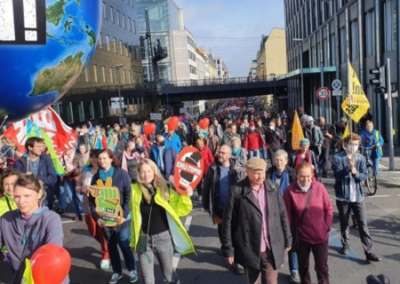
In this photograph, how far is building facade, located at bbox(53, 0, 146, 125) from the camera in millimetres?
25875

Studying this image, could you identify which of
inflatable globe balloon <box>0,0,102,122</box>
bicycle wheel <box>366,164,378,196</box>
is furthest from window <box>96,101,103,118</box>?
inflatable globe balloon <box>0,0,102,122</box>

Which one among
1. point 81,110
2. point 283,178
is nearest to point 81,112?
point 81,110

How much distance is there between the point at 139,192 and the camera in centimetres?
416

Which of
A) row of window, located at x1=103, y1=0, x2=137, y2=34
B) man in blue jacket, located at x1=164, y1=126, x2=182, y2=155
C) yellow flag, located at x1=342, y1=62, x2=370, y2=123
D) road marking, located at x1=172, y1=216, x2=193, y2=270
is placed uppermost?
row of window, located at x1=103, y1=0, x2=137, y2=34

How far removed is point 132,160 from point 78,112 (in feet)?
59.7

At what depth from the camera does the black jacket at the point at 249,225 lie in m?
3.76

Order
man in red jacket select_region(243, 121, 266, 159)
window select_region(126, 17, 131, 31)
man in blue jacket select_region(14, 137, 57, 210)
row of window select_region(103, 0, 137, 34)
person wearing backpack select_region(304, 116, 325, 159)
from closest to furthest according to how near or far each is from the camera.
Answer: man in blue jacket select_region(14, 137, 57, 210)
person wearing backpack select_region(304, 116, 325, 159)
man in red jacket select_region(243, 121, 266, 159)
row of window select_region(103, 0, 137, 34)
window select_region(126, 17, 131, 31)

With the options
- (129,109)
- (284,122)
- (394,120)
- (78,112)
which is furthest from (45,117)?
(129,109)

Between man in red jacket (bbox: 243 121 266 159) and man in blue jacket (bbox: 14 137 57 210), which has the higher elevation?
man in blue jacket (bbox: 14 137 57 210)

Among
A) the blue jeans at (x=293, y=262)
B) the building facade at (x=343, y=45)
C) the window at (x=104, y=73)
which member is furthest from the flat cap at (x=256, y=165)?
the window at (x=104, y=73)

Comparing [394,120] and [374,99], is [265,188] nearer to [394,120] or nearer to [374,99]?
[394,120]

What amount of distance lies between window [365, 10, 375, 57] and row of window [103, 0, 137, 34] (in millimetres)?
19200

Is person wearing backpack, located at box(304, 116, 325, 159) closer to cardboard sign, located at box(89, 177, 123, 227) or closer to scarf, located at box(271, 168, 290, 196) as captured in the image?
scarf, located at box(271, 168, 290, 196)

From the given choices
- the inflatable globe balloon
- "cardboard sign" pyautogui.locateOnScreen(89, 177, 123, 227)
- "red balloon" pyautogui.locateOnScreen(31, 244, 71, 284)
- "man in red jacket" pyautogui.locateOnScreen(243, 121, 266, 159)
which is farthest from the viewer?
"man in red jacket" pyautogui.locateOnScreen(243, 121, 266, 159)
